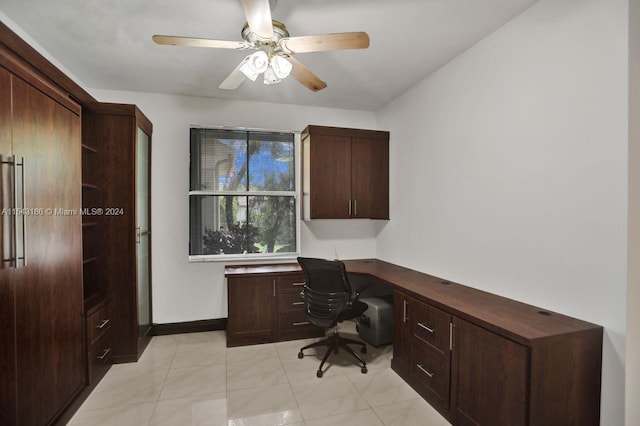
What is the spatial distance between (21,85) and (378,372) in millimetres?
3178

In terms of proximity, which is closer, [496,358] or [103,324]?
[496,358]

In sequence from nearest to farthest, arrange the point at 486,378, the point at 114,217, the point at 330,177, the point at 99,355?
the point at 486,378 → the point at 99,355 → the point at 114,217 → the point at 330,177

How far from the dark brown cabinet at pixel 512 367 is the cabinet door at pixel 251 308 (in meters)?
1.72

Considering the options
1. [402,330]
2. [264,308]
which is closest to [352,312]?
[402,330]

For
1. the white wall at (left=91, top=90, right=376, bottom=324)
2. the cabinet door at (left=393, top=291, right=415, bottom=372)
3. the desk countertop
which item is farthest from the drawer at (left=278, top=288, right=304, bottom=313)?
the cabinet door at (left=393, top=291, right=415, bottom=372)

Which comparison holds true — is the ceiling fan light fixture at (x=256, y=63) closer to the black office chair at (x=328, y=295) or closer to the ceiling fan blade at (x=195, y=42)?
the ceiling fan blade at (x=195, y=42)

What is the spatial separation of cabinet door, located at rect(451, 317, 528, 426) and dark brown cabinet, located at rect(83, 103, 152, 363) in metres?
2.79

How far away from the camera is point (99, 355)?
104 inches

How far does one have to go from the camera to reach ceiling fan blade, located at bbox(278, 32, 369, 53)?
72.0 inches

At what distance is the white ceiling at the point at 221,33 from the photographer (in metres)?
2.08

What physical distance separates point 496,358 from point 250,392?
5.86 ft

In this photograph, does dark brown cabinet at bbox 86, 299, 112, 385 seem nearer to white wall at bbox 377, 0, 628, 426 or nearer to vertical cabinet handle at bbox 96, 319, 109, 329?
vertical cabinet handle at bbox 96, 319, 109, 329

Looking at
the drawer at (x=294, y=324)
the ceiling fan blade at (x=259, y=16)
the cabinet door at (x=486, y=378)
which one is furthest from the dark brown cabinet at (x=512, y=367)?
the ceiling fan blade at (x=259, y=16)

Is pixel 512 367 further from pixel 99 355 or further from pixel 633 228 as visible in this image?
pixel 99 355
